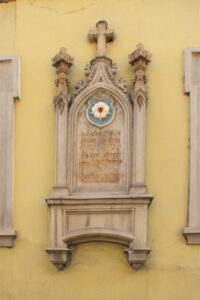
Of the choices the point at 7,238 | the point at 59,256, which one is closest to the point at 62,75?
the point at 7,238

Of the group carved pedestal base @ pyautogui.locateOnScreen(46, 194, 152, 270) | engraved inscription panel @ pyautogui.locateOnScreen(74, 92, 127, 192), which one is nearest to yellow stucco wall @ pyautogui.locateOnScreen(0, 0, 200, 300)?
carved pedestal base @ pyautogui.locateOnScreen(46, 194, 152, 270)

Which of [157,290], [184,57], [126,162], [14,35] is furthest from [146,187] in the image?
[14,35]

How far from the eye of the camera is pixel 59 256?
8656 millimetres

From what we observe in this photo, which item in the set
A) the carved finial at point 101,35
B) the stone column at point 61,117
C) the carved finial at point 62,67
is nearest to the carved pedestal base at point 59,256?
the stone column at point 61,117

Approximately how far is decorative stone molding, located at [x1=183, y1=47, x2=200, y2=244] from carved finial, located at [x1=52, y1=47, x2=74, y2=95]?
167 cm

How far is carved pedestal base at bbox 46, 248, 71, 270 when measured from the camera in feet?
28.3

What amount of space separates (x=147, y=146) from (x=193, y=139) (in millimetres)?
635

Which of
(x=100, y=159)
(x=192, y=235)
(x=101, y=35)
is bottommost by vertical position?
(x=192, y=235)

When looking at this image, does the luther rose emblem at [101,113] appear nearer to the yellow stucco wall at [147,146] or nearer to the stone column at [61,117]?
the stone column at [61,117]

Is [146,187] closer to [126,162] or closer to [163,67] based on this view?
[126,162]

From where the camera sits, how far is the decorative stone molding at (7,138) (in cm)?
902

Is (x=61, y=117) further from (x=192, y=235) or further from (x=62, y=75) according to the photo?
(x=192, y=235)

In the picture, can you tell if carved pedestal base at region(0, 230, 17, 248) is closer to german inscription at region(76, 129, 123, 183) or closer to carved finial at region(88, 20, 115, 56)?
german inscription at region(76, 129, 123, 183)

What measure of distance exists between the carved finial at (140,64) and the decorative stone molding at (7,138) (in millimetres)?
1730
